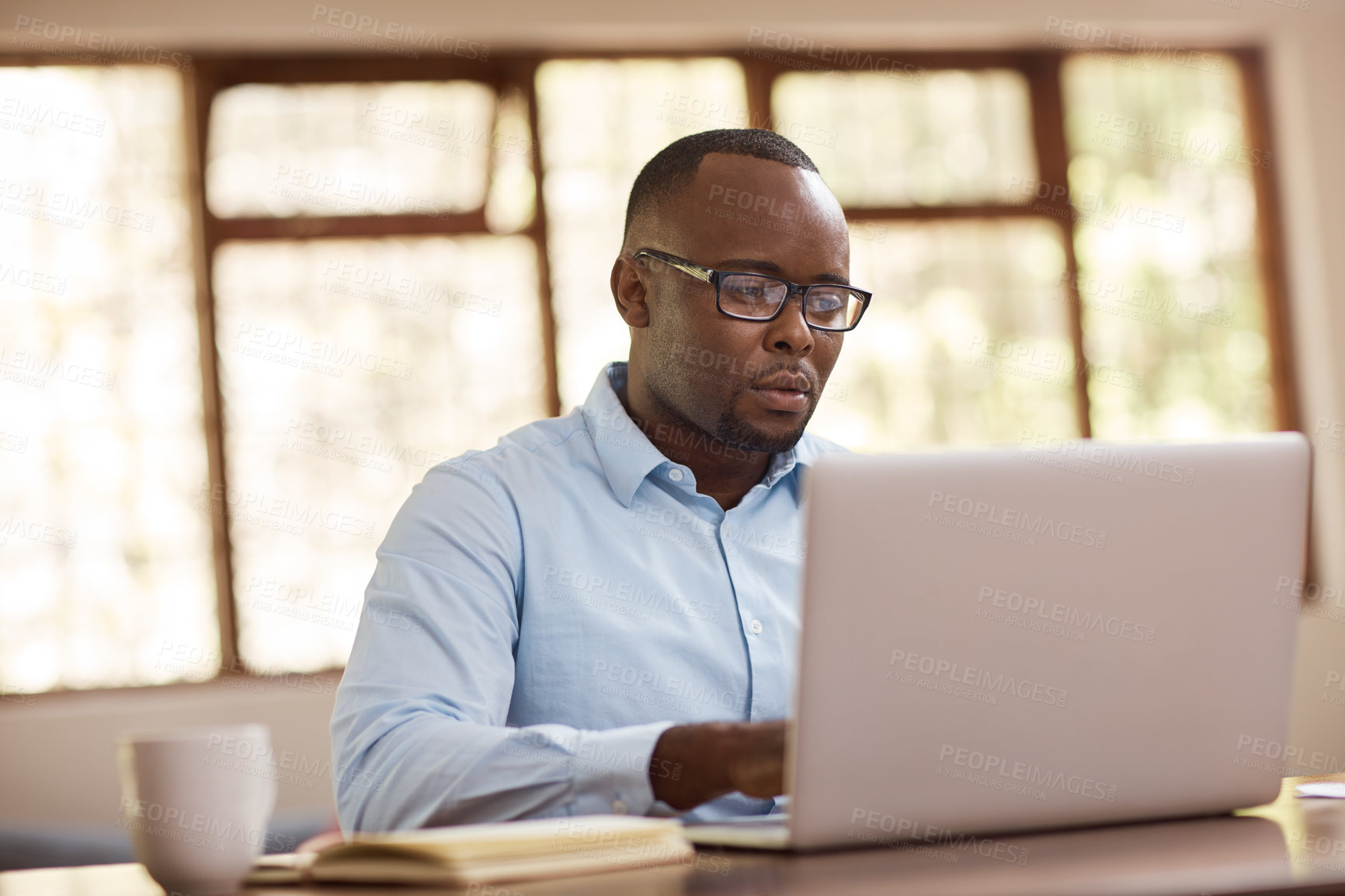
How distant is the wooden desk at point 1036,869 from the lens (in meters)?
0.72

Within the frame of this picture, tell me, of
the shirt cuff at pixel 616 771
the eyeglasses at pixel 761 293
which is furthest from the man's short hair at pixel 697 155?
the shirt cuff at pixel 616 771

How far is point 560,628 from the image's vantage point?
4.57ft

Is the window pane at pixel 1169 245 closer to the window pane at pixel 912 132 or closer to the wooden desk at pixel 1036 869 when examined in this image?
the window pane at pixel 912 132

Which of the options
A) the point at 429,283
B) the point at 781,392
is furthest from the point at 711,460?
the point at 429,283

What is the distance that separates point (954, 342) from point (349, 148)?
6.60 feet

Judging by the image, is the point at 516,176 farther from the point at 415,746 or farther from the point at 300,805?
the point at 415,746

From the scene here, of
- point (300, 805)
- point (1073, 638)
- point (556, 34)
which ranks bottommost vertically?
point (300, 805)

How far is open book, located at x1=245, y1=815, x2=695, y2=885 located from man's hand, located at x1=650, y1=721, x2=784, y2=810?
0.22 feet

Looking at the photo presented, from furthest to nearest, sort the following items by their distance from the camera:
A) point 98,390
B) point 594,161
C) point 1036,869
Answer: point 594,161
point 98,390
point 1036,869

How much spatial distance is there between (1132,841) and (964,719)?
0.51 ft

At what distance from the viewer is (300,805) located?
345 cm

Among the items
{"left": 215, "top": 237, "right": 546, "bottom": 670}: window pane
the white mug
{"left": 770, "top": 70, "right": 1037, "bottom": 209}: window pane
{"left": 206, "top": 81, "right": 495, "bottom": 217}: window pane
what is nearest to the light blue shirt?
the white mug

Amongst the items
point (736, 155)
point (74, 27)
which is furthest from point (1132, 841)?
point (74, 27)

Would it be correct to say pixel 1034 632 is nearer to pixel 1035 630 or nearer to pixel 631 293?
pixel 1035 630
